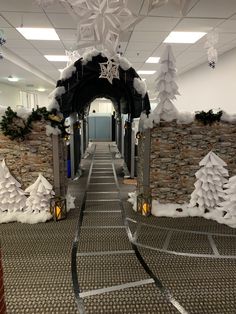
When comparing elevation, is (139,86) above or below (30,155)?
above

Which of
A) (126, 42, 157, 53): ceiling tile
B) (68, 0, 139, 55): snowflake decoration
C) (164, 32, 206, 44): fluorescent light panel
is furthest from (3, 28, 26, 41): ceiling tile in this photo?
(164, 32, 206, 44): fluorescent light panel

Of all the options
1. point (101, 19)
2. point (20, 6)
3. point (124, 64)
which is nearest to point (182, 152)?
point (124, 64)

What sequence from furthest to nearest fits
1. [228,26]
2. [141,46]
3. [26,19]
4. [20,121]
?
1. [141,46]
2. [228,26]
3. [26,19]
4. [20,121]

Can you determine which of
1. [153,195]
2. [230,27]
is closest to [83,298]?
[153,195]

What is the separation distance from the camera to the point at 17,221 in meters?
4.81

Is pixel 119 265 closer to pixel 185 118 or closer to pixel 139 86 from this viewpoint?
pixel 185 118

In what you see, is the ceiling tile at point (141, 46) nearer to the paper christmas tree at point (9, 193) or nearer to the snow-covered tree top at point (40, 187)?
the snow-covered tree top at point (40, 187)

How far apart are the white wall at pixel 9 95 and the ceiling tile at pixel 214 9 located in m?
12.4

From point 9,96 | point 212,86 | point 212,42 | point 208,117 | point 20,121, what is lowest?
point 20,121

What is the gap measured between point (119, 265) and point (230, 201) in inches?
102

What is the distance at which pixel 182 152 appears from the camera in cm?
523

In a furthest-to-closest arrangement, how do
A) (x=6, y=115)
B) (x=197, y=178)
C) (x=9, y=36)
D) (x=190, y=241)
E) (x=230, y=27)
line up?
1. (x=9, y=36)
2. (x=230, y=27)
3. (x=197, y=178)
4. (x=6, y=115)
5. (x=190, y=241)

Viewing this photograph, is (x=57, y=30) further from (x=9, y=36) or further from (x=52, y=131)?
(x=52, y=131)

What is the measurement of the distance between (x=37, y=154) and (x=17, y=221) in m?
1.37
